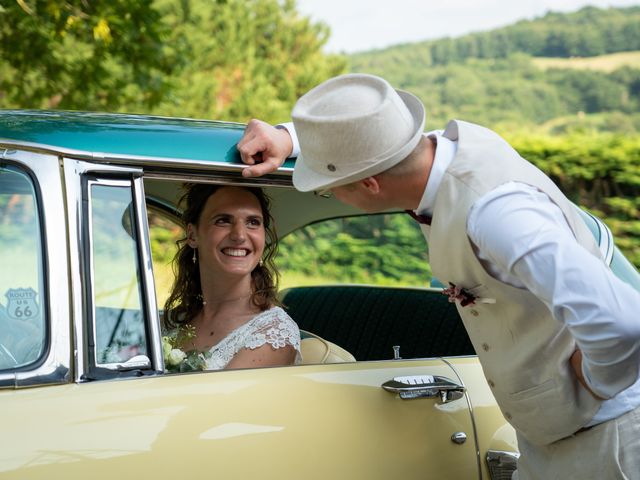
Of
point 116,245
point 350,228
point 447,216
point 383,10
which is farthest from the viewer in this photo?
point 383,10

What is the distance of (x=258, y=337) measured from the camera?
3.26 m

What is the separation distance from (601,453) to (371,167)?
3.08 ft

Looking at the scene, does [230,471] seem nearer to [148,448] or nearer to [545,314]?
[148,448]

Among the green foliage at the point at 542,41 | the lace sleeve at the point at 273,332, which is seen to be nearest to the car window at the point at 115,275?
the lace sleeve at the point at 273,332

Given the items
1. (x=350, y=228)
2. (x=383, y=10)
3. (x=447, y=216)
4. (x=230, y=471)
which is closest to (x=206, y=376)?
(x=230, y=471)

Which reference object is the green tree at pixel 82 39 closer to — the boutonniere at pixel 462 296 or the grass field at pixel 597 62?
the boutonniere at pixel 462 296

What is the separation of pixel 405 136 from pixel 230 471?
97 cm

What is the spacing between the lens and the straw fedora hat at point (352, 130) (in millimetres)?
2490

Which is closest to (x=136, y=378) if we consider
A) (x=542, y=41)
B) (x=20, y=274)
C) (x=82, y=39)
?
(x=20, y=274)

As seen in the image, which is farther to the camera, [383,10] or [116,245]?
[383,10]

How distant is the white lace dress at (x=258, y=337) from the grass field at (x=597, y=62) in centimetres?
2179

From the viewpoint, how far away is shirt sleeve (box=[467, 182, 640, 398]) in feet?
Result: 7.10

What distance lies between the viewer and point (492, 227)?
227 cm

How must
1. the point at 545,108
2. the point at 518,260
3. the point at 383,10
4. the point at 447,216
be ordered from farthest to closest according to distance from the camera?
the point at 383,10 < the point at 545,108 < the point at 447,216 < the point at 518,260
